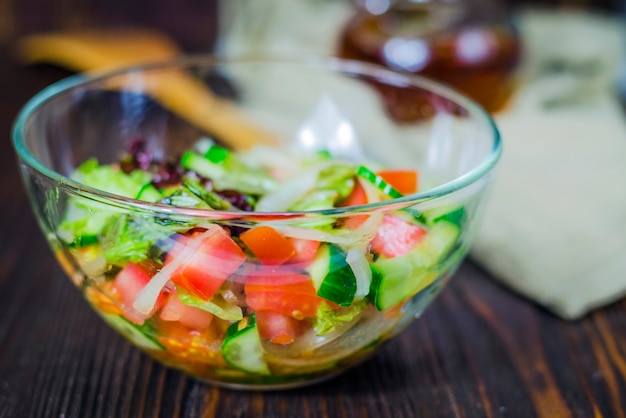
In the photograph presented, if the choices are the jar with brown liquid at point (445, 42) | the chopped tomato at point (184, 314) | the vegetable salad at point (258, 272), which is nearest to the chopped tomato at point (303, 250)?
the vegetable salad at point (258, 272)

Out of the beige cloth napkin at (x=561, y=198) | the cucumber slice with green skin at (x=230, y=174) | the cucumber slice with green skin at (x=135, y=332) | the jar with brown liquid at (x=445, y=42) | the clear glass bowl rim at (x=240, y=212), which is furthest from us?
the jar with brown liquid at (x=445, y=42)

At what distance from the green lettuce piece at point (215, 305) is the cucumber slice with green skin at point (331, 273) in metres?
0.09

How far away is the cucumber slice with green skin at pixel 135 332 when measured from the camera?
32.1 inches

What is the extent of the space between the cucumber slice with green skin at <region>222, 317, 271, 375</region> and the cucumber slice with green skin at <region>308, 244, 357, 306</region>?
0.27 ft

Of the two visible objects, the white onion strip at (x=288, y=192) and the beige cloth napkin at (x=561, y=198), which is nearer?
the white onion strip at (x=288, y=192)

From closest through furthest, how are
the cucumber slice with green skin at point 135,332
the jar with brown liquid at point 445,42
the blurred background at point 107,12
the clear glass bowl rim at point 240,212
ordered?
the clear glass bowl rim at point 240,212
the cucumber slice with green skin at point 135,332
the jar with brown liquid at point 445,42
the blurred background at point 107,12

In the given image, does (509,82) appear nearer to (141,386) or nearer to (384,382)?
(384,382)

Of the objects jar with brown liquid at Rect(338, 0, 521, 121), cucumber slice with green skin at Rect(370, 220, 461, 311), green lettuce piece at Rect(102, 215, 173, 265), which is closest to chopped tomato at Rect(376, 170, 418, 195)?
cucumber slice with green skin at Rect(370, 220, 461, 311)

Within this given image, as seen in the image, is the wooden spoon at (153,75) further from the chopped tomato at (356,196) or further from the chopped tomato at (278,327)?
the chopped tomato at (278,327)

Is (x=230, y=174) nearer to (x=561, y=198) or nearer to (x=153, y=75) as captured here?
(x=153, y=75)

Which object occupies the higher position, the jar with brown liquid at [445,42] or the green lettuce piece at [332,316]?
the green lettuce piece at [332,316]

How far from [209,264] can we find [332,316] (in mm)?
139

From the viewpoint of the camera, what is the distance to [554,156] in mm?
1503

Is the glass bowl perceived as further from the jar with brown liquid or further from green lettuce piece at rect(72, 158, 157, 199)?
the jar with brown liquid
